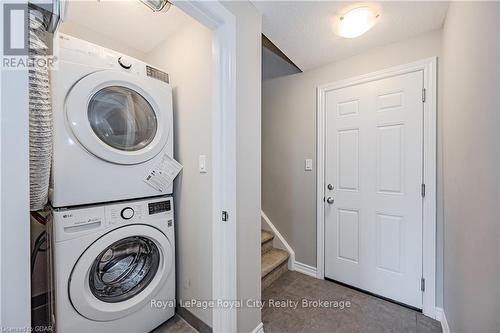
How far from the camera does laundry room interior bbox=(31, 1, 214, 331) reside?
1416 millimetres

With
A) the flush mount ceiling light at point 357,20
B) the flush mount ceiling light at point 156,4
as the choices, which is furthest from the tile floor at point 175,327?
the flush mount ceiling light at point 357,20

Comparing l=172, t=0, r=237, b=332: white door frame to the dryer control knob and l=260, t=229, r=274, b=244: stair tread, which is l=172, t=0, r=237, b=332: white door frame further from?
l=260, t=229, r=274, b=244: stair tread

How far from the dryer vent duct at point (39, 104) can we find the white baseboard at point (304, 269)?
7.15ft

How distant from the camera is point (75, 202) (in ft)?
3.83

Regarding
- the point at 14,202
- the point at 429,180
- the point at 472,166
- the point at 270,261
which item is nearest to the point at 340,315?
the point at 270,261

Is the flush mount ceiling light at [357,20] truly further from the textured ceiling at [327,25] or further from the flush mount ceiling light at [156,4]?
the flush mount ceiling light at [156,4]

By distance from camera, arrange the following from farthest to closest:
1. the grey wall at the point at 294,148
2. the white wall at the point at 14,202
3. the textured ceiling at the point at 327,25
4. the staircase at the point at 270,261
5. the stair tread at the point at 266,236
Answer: the stair tread at the point at 266,236, the grey wall at the point at 294,148, the staircase at the point at 270,261, the textured ceiling at the point at 327,25, the white wall at the point at 14,202

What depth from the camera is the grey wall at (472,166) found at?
0.74 m

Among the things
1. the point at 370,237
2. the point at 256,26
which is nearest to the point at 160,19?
the point at 256,26

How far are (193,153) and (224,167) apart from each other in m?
0.41

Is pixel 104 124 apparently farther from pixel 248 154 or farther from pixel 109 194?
pixel 248 154

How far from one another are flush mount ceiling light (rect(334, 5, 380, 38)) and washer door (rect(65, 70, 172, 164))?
129cm

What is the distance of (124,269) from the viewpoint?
1.43 metres

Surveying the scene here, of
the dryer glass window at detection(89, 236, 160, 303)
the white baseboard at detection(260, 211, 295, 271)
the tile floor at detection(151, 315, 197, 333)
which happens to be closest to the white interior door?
the white baseboard at detection(260, 211, 295, 271)
